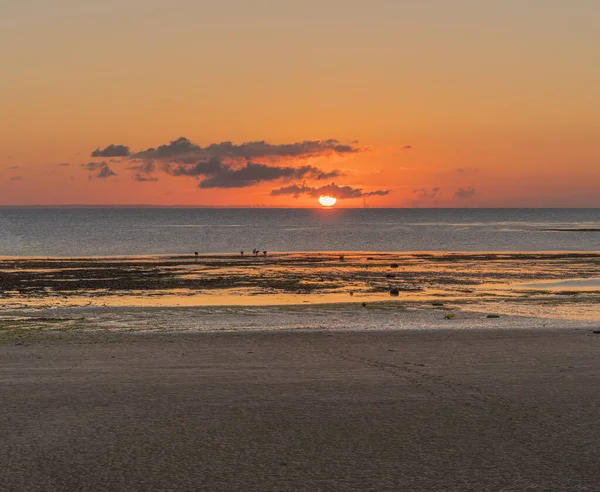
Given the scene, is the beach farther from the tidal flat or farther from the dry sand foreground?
the tidal flat

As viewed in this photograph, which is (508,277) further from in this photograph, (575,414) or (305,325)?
(575,414)

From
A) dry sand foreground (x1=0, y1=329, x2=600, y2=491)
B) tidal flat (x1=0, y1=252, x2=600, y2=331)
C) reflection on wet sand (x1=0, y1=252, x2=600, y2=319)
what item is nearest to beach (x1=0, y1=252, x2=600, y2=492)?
dry sand foreground (x1=0, y1=329, x2=600, y2=491)

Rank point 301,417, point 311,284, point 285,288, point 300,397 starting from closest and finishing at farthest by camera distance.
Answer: point 301,417, point 300,397, point 285,288, point 311,284

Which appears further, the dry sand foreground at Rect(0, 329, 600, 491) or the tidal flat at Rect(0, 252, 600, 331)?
the tidal flat at Rect(0, 252, 600, 331)

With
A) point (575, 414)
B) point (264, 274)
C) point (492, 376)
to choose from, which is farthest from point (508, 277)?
point (575, 414)

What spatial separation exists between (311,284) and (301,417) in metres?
28.7

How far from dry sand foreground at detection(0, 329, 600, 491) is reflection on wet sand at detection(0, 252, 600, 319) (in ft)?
39.2

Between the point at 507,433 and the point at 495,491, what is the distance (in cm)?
236

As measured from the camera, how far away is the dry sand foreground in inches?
333

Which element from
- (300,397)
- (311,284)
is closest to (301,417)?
(300,397)

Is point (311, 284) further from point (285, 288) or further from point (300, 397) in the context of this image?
point (300, 397)

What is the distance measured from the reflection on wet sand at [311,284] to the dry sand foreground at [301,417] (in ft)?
39.2

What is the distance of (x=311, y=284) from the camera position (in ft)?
130

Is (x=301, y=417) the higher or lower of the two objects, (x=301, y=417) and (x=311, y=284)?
the higher
